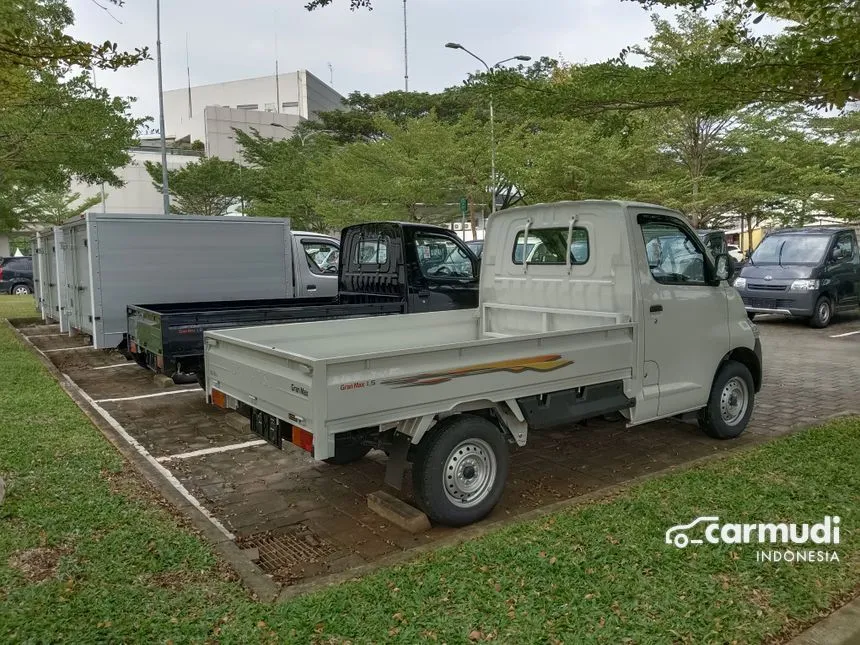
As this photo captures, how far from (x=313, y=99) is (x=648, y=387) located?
222ft

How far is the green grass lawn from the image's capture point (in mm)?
3219

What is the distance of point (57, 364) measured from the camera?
35.1 ft

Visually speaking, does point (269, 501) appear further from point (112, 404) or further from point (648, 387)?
point (112, 404)

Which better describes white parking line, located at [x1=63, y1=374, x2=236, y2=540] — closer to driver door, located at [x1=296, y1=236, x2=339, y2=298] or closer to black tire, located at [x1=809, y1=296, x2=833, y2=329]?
driver door, located at [x1=296, y1=236, x2=339, y2=298]

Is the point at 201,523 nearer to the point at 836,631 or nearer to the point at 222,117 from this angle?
the point at 836,631

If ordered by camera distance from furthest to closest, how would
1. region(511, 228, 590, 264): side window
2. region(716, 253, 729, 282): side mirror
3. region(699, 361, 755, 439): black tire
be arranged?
region(699, 361, 755, 439): black tire, region(716, 253, 729, 282): side mirror, region(511, 228, 590, 264): side window

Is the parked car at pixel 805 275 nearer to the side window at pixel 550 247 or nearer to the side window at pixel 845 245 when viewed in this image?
the side window at pixel 845 245

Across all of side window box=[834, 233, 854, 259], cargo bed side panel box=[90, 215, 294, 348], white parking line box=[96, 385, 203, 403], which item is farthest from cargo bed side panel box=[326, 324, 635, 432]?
side window box=[834, 233, 854, 259]

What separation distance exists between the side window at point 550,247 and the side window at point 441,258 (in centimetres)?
255

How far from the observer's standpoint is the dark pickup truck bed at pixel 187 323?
698 cm

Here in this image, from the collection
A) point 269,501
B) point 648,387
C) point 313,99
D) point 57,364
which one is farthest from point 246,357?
point 313,99

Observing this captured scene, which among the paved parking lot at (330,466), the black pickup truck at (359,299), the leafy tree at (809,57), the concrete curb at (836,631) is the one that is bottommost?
the concrete curb at (836,631)

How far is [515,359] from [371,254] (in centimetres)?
493

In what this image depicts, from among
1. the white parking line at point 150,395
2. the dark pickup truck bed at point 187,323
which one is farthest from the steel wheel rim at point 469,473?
the white parking line at point 150,395
